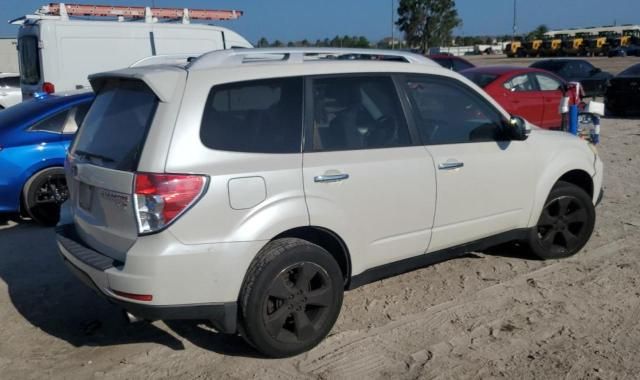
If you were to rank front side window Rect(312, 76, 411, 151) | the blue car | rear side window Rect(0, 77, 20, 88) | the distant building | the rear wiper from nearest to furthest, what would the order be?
the rear wiper, front side window Rect(312, 76, 411, 151), the blue car, rear side window Rect(0, 77, 20, 88), the distant building

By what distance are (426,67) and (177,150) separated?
6.75 feet

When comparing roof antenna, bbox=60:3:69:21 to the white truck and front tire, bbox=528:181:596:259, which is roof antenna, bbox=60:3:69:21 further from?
front tire, bbox=528:181:596:259

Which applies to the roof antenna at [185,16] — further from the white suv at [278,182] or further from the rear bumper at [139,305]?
the rear bumper at [139,305]

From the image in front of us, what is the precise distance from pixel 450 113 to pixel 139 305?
8.60 ft

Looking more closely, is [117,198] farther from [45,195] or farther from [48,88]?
[48,88]

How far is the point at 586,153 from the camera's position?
18.4 ft

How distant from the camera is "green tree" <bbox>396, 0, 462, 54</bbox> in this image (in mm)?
70938

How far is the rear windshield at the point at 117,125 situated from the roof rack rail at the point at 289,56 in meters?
0.38

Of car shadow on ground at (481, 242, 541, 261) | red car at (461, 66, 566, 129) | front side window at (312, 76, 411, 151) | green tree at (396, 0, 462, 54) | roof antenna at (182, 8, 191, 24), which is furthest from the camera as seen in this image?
green tree at (396, 0, 462, 54)

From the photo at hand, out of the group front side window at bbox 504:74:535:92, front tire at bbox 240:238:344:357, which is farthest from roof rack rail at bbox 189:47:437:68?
front side window at bbox 504:74:535:92

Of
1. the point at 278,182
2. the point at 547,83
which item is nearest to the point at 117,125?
the point at 278,182

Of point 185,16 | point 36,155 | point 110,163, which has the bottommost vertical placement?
point 36,155

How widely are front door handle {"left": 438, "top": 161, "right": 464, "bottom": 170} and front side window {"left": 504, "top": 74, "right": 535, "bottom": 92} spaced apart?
26.6ft

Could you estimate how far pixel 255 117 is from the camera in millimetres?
3828
